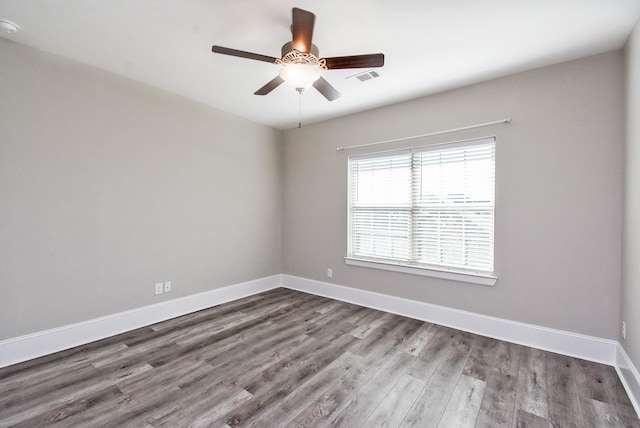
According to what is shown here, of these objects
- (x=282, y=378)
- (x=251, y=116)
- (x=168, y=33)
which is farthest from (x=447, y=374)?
(x=251, y=116)

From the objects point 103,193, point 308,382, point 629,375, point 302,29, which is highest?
point 302,29

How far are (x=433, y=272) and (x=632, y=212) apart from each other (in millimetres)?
1739

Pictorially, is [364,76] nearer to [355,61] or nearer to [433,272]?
[355,61]

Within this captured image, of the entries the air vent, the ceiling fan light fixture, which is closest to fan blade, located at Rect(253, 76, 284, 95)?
the ceiling fan light fixture

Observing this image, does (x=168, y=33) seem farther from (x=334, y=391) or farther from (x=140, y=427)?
(x=334, y=391)

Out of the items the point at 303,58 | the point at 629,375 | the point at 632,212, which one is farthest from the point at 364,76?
the point at 629,375

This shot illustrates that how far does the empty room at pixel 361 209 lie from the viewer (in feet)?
6.57

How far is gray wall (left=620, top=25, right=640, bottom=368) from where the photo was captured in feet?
6.70

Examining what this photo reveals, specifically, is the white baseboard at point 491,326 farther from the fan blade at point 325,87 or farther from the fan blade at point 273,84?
the fan blade at point 273,84

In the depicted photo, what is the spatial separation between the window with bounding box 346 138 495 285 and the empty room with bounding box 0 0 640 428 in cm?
3

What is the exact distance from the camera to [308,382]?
7.23 feet

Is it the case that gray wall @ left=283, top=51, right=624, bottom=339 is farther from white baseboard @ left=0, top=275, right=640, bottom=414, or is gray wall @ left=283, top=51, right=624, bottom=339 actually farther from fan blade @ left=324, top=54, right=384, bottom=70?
fan blade @ left=324, top=54, right=384, bottom=70

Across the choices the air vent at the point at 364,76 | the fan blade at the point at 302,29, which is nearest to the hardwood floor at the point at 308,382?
the fan blade at the point at 302,29

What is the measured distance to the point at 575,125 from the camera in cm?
260
